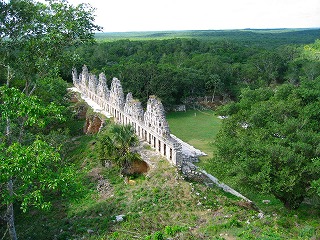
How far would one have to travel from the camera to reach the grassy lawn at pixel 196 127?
4647cm

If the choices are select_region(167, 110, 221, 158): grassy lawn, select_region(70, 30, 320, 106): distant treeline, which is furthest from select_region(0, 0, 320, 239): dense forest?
select_region(70, 30, 320, 106): distant treeline

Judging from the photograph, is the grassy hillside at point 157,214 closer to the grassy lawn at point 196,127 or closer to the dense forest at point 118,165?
the dense forest at point 118,165

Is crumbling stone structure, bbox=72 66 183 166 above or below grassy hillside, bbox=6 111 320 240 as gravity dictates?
above

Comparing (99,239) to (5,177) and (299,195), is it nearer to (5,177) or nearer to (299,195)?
(5,177)

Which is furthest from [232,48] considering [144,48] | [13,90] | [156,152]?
[13,90]

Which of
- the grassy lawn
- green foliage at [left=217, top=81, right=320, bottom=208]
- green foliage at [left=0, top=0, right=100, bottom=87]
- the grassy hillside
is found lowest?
the grassy lawn

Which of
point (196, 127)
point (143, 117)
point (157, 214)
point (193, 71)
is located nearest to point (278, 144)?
point (157, 214)

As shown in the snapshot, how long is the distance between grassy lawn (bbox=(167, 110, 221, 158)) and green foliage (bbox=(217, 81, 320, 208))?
13.0 metres

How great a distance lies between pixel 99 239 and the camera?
2033 cm

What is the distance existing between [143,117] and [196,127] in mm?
17742

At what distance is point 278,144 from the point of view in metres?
24.3

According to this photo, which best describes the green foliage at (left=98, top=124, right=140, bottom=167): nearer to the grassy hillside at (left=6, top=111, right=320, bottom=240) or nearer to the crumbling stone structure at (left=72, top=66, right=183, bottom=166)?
the grassy hillside at (left=6, top=111, right=320, bottom=240)

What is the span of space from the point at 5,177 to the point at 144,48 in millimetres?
105092

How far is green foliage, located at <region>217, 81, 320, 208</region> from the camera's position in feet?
76.5
